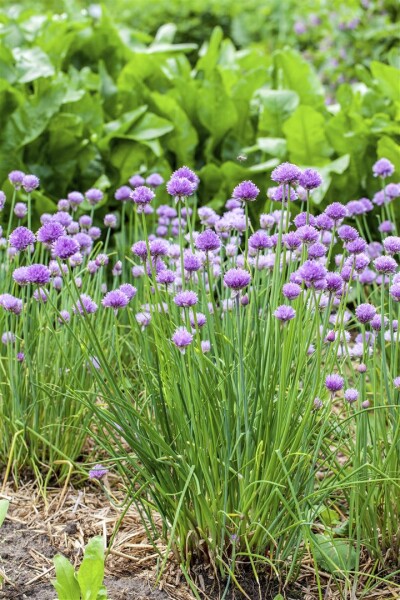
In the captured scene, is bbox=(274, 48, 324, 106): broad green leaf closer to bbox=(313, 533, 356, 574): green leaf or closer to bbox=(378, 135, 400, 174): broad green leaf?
bbox=(378, 135, 400, 174): broad green leaf

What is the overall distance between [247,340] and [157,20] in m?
8.96

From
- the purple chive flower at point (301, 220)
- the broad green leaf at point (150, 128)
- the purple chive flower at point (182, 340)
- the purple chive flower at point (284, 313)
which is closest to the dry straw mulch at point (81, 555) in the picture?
the purple chive flower at point (182, 340)

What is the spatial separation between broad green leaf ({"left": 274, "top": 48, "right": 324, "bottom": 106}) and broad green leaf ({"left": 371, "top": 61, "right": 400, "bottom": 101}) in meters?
0.34

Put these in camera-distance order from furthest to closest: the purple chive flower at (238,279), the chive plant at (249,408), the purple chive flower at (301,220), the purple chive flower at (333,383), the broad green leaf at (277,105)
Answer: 1. the broad green leaf at (277,105)
2. the purple chive flower at (301,220)
3. the purple chive flower at (333,383)
4. the chive plant at (249,408)
5. the purple chive flower at (238,279)

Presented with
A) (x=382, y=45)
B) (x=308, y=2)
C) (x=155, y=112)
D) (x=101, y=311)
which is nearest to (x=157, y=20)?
(x=308, y=2)

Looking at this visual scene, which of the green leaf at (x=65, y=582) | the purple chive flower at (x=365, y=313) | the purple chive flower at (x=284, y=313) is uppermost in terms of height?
the purple chive flower at (x=284, y=313)

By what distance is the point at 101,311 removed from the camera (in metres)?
3.16

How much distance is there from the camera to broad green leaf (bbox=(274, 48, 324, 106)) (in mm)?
4664

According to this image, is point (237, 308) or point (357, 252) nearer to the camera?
point (237, 308)

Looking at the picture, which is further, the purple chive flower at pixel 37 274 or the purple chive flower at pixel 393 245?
the purple chive flower at pixel 393 245

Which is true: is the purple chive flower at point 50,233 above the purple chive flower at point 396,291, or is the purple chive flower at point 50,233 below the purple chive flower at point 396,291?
above

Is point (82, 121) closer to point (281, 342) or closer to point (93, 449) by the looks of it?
point (93, 449)

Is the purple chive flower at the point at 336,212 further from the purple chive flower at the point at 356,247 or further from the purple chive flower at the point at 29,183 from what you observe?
the purple chive flower at the point at 29,183

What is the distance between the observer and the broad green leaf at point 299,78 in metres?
4.66
